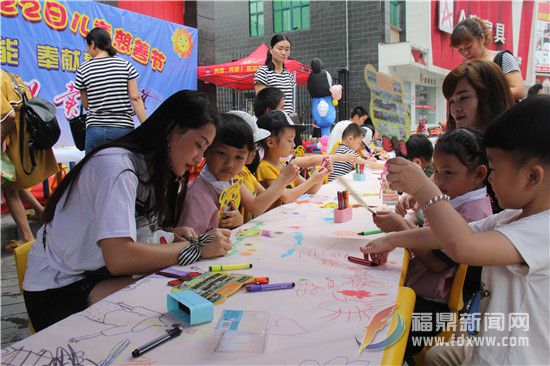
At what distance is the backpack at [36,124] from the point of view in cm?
289

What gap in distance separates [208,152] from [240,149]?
0.47 feet

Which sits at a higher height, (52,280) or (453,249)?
(453,249)

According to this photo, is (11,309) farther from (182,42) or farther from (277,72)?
(182,42)

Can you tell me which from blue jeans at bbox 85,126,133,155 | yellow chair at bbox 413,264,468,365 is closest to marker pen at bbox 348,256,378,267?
yellow chair at bbox 413,264,468,365

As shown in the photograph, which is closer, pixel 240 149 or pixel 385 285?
pixel 385 285

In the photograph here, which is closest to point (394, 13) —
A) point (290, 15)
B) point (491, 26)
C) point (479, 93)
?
point (491, 26)

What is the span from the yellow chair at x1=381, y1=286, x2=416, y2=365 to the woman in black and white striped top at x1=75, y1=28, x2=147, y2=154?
272 cm

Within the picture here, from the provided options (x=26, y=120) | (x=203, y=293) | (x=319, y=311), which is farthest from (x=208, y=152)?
(x=26, y=120)

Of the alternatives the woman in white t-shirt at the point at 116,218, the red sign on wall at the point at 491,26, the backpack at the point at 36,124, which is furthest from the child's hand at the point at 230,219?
the red sign on wall at the point at 491,26

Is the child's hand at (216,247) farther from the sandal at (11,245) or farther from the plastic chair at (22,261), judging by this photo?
the sandal at (11,245)

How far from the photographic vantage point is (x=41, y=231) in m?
1.38

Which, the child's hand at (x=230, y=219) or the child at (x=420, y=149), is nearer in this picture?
the child's hand at (x=230, y=219)

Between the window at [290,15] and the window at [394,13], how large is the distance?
2.05 metres

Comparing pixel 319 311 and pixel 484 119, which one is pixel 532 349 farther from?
pixel 484 119
